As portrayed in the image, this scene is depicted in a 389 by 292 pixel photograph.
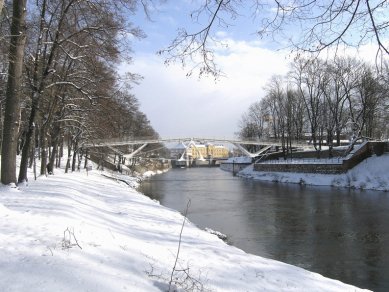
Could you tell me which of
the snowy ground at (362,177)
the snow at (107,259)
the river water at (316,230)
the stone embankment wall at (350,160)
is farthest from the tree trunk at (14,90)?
the stone embankment wall at (350,160)

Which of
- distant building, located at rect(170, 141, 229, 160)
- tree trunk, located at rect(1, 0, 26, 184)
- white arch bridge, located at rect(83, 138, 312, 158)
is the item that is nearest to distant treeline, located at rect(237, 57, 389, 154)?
white arch bridge, located at rect(83, 138, 312, 158)

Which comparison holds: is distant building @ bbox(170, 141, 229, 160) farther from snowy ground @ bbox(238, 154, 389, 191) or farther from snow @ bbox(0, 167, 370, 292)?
snow @ bbox(0, 167, 370, 292)

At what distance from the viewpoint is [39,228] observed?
7.29 metres

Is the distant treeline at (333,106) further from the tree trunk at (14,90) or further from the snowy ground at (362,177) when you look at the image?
the tree trunk at (14,90)

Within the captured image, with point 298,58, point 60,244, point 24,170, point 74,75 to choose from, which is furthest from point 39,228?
point 74,75

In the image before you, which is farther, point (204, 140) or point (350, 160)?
point (204, 140)

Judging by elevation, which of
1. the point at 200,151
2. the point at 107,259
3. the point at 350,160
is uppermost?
the point at 107,259

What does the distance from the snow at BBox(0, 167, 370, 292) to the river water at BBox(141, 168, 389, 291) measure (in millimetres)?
3572

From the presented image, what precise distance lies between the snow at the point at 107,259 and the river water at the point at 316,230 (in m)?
3.57

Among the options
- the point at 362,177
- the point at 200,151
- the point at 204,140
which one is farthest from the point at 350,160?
the point at 200,151

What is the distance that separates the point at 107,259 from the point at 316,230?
12798 millimetres

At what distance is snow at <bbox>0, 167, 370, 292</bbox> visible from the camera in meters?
5.18

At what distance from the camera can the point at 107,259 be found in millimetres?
6141

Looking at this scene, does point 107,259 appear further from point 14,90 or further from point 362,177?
point 362,177
